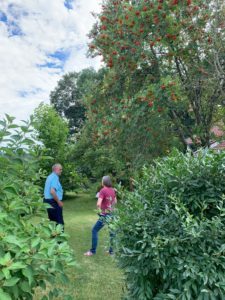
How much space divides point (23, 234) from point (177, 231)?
115 centimetres

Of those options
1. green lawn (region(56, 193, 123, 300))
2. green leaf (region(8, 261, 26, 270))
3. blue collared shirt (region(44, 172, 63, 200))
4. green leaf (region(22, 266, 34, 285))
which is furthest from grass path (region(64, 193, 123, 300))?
green leaf (region(8, 261, 26, 270))

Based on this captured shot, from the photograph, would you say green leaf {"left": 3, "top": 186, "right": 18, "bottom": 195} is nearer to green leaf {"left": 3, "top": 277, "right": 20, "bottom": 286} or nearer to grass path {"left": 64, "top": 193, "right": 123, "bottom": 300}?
green leaf {"left": 3, "top": 277, "right": 20, "bottom": 286}

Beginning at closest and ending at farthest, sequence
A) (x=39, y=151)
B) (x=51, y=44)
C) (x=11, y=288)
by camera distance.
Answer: (x=11, y=288) → (x=39, y=151) → (x=51, y=44)

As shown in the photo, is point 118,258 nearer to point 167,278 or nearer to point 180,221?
point 167,278

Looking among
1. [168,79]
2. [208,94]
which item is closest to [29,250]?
[168,79]

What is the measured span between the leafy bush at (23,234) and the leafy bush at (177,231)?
0.67 meters

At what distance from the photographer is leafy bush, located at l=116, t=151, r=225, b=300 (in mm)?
2188

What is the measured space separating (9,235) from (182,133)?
7.49m

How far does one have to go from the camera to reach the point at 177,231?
93.6 inches

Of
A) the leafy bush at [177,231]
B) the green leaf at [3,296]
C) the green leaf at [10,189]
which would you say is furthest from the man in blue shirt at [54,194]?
the green leaf at [3,296]

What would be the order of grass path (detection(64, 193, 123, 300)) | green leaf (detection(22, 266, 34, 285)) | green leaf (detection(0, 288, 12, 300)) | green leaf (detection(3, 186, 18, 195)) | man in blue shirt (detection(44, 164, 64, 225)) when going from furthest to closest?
1. man in blue shirt (detection(44, 164, 64, 225))
2. grass path (detection(64, 193, 123, 300))
3. green leaf (detection(3, 186, 18, 195))
4. green leaf (detection(22, 266, 34, 285))
5. green leaf (detection(0, 288, 12, 300))

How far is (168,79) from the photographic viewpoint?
22.1ft

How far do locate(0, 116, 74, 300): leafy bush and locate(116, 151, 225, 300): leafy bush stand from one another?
0.67 meters

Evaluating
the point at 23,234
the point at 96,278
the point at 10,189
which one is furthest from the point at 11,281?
the point at 96,278
